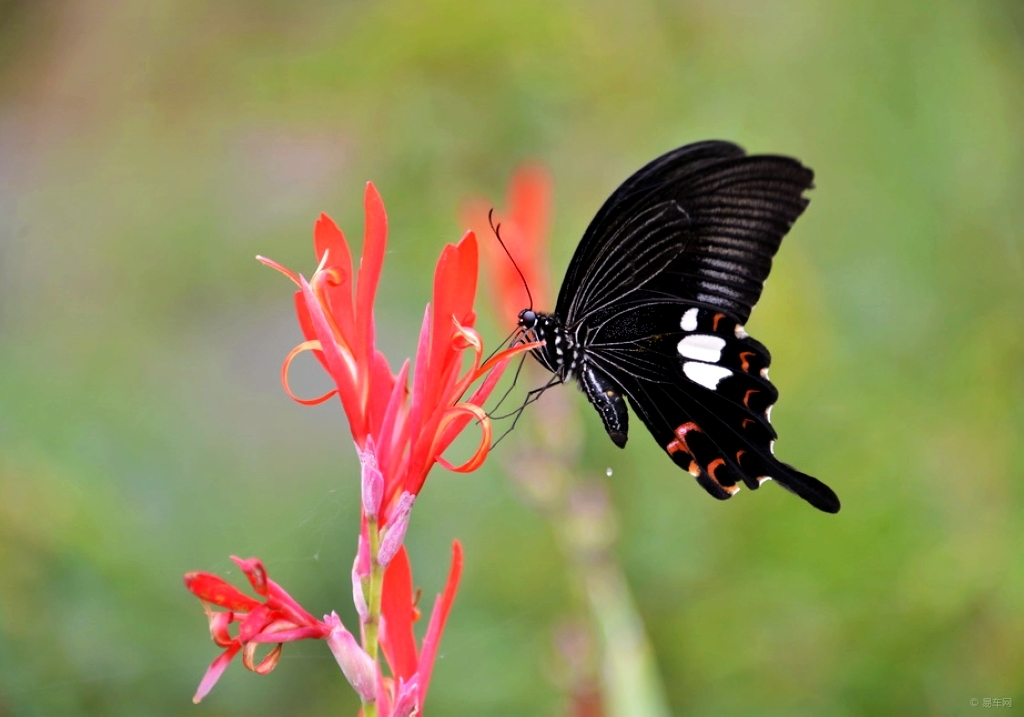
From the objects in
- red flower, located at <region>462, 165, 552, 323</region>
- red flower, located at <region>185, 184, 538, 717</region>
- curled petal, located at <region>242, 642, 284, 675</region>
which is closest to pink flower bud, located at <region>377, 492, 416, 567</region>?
red flower, located at <region>185, 184, 538, 717</region>

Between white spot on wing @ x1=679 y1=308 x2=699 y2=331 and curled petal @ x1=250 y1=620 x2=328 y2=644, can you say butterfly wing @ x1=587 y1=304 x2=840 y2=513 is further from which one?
curled petal @ x1=250 y1=620 x2=328 y2=644

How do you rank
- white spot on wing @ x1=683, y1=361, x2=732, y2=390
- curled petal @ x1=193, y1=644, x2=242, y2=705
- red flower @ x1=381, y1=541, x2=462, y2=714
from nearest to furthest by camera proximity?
1. curled petal @ x1=193, y1=644, x2=242, y2=705
2. red flower @ x1=381, y1=541, x2=462, y2=714
3. white spot on wing @ x1=683, y1=361, x2=732, y2=390

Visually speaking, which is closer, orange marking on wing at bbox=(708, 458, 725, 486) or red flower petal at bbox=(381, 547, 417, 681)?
red flower petal at bbox=(381, 547, 417, 681)

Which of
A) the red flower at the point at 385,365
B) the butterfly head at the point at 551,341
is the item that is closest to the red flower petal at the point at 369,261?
the red flower at the point at 385,365

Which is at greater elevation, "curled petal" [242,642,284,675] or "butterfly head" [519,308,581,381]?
"butterfly head" [519,308,581,381]

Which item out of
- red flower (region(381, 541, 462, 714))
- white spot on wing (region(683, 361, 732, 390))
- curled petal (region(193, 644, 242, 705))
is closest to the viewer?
curled petal (region(193, 644, 242, 705))

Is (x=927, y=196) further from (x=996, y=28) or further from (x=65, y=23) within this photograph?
(x=65, y=23)

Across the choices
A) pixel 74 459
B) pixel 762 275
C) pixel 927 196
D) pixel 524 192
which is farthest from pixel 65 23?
pixel 762 275
